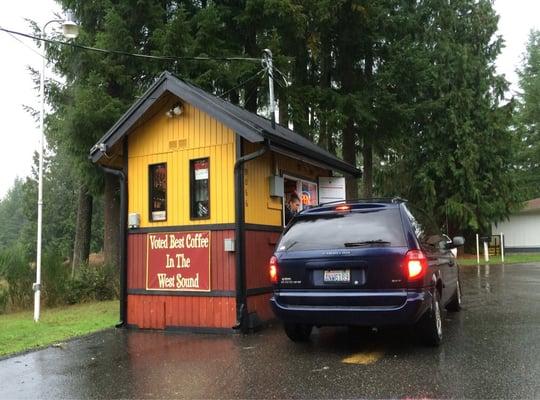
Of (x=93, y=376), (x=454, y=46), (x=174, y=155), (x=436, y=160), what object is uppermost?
(x=454, y=46)

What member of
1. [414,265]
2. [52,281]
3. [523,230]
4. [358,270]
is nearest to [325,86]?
[52,281]

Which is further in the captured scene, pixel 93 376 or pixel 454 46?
pixel 454 46

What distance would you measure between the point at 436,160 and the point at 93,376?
2565 cm

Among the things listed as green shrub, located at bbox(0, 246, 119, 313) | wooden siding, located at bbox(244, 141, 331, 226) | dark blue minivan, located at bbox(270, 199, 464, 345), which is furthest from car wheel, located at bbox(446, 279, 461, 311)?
green shrub, located at bbox(0, 246, 119, 313)

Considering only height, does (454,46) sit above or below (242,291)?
above

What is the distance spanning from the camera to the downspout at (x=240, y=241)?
29.2 ft

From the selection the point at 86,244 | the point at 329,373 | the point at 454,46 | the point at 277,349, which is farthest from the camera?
the point at 454,46

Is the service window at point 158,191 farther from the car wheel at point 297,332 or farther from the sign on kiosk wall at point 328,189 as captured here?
the sign on kiosk wall at point 328,189

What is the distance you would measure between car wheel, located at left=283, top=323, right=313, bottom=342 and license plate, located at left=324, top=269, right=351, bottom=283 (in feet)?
3.47

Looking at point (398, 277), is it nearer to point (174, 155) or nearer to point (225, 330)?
point (225, 330)

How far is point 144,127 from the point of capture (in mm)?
10445

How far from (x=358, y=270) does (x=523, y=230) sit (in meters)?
33.1

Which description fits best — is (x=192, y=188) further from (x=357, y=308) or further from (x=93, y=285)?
(x=93, y=285)

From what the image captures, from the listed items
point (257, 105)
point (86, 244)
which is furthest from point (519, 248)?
point (86, 244)
